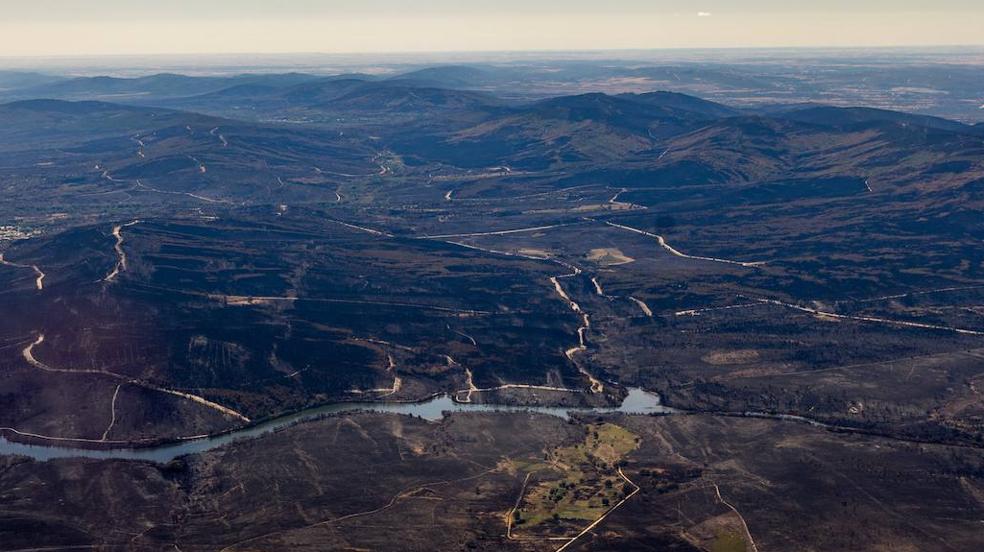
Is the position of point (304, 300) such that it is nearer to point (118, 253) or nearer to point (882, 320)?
point (118, 253)

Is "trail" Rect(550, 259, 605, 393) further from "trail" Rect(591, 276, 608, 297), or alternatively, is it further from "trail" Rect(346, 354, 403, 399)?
"trail" Rect(346, 354, 403, 399)

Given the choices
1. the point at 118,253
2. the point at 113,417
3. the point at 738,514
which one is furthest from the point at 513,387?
the point at 118,253

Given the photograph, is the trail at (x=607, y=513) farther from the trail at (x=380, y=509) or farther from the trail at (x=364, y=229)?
the trail at (x=364, y=229)

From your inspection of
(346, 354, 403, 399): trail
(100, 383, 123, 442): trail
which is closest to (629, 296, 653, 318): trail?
(346, 354, 403, 399): trail

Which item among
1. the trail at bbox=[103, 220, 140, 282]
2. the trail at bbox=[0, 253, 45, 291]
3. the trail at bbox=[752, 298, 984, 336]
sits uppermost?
the trail at bbox=[103, 220, 140, 282]

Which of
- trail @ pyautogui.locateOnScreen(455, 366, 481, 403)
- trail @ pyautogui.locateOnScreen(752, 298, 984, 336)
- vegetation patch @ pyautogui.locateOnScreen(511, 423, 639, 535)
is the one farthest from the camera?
trail @ pyautogui.locateOnScreen(752, 298, 984, 336)

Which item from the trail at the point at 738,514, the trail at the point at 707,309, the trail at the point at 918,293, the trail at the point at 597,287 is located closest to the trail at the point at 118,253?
the trail at the point at 597,287

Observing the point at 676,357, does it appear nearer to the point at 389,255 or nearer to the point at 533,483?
the point at 533,483
